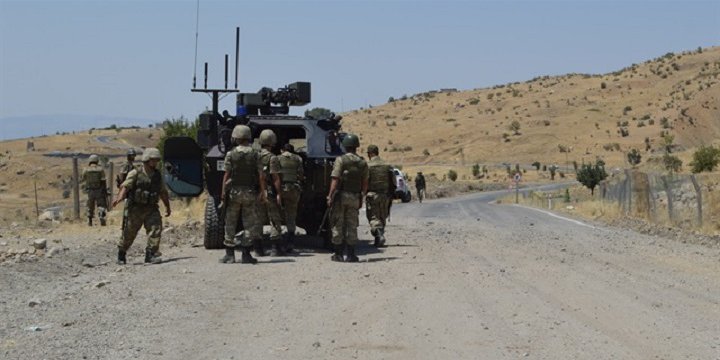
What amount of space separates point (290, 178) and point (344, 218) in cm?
119

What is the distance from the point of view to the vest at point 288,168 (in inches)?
592

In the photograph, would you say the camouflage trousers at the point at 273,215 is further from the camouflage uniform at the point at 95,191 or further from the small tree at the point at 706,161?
the small tree at the point at 706,161

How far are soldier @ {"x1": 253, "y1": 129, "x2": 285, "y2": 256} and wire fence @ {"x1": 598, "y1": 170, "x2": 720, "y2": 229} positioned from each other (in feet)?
39.7

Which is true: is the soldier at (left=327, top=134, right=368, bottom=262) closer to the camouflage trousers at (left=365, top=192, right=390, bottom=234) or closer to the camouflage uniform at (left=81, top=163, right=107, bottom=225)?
the camouflage trousers at (left=365, top=192, right=390, bottom=234)

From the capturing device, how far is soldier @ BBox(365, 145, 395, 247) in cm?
1691

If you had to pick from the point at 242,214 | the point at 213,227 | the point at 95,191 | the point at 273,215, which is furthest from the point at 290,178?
the point at 95,191

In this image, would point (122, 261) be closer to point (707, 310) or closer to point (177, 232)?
point (177, 232)

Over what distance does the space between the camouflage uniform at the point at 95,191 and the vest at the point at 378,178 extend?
8.18m

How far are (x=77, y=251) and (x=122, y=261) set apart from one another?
1632mm

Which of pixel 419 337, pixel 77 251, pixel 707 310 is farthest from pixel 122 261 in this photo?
pixel 707 310

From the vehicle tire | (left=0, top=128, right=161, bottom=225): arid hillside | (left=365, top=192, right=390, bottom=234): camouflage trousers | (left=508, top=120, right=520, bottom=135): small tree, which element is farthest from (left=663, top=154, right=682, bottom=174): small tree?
the vehicle tire

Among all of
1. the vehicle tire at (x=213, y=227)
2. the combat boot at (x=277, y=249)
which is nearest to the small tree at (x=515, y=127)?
the vehicle tire at (x=213, y=227)

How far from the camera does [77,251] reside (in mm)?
15836

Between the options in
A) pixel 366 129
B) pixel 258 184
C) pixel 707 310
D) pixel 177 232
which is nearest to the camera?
pixel 707 310
